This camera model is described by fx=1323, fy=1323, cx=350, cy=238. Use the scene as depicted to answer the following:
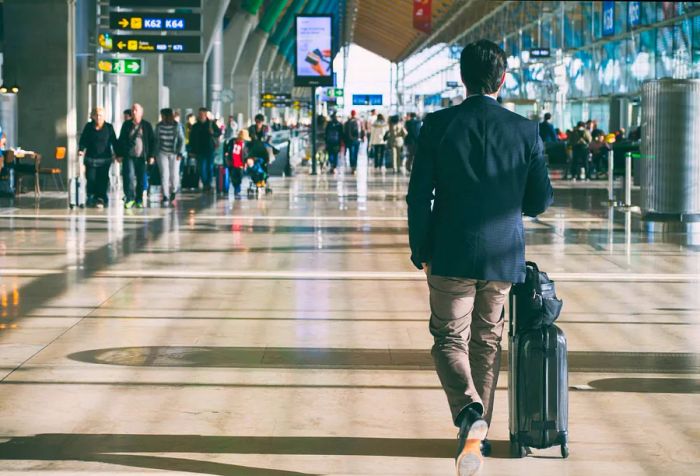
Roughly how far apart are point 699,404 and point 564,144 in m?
32.6

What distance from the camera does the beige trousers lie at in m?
4.86

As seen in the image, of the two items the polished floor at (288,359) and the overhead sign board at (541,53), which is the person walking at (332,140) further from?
the polished floor at (288,359)

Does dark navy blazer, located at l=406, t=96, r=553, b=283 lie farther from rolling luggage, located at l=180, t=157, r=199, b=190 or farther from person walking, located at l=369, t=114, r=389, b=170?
person walking, located at l=369, t=114, r=389, b=170

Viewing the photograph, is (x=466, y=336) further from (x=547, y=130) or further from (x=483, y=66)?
(x=547, y=130)

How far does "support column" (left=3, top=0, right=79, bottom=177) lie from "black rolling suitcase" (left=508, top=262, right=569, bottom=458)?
2052 centimetres

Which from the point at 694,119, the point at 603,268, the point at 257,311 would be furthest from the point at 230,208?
the point at 257,311

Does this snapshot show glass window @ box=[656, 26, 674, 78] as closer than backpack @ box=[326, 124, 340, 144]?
Yes

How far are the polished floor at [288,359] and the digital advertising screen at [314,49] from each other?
20.1m

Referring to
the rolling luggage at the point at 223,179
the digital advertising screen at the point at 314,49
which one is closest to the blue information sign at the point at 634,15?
the digital advertising screen at the point at 314,49

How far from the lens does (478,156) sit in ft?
16.1

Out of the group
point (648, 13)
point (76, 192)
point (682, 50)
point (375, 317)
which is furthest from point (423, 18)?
point (375, 317)

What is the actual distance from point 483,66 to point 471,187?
0.46 m

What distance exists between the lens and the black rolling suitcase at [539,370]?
500cm

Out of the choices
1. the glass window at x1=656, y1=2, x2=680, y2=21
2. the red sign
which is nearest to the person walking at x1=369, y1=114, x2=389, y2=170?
the red sign
